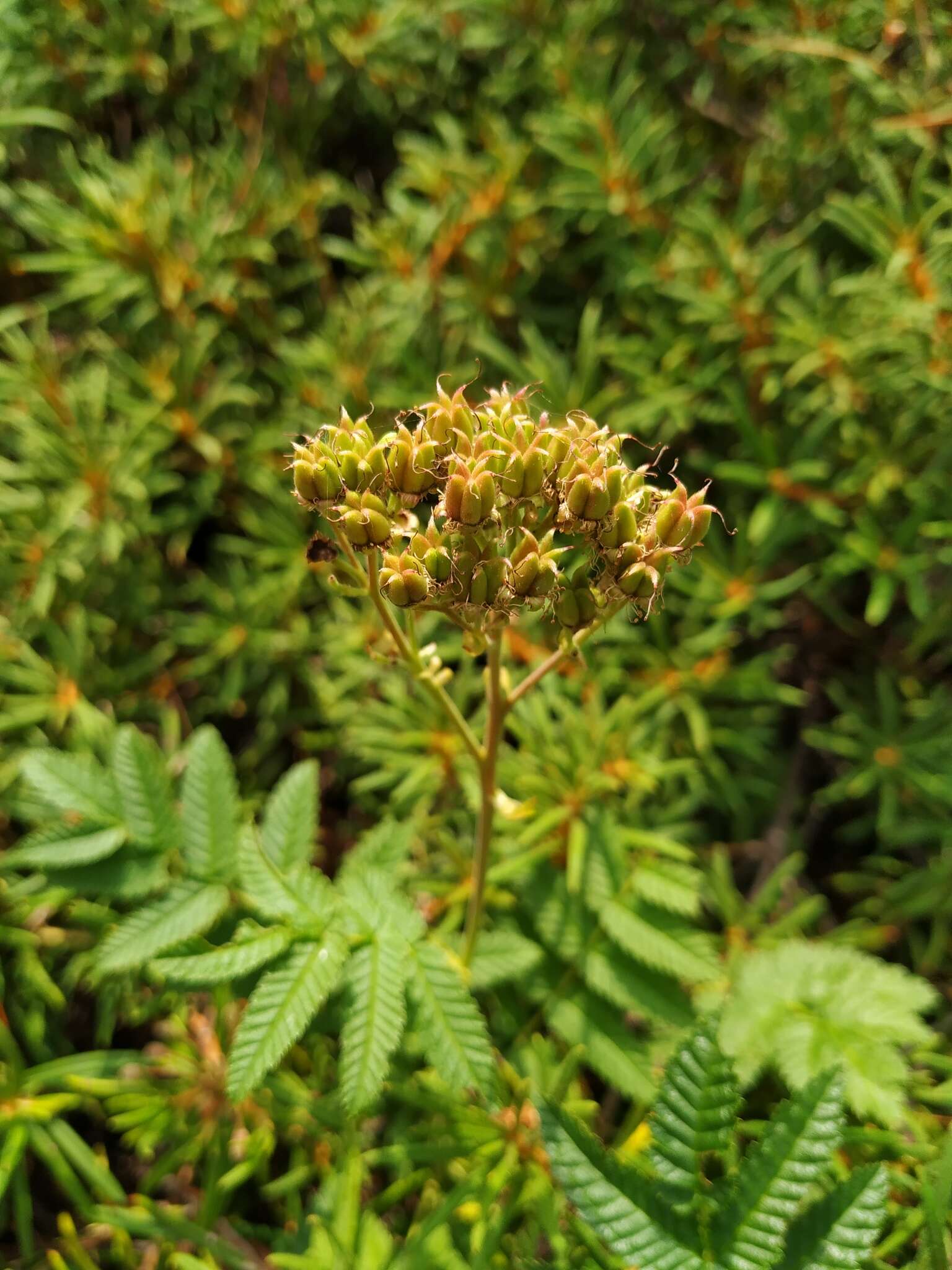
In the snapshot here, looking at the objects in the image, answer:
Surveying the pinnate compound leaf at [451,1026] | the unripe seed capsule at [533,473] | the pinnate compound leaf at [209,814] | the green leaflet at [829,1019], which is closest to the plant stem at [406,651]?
the unripe seed capsule at [533,473]

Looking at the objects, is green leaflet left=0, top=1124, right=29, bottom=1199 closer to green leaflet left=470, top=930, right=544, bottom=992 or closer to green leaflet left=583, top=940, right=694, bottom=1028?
green leaflet left=470, top=930, right=544, bottom=992

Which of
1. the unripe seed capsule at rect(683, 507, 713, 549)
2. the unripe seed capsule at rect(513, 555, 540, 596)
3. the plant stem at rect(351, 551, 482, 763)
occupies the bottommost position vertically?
the plant stem at rect(351, 551, 482, 763)

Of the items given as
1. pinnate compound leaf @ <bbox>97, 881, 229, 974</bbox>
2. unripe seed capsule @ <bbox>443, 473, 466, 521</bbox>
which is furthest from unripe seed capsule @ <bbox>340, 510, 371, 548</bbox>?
pinnate compound leaf @ <bbox>97, 881, 229, 974</bbox>

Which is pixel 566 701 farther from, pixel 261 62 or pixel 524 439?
pixel 261 62

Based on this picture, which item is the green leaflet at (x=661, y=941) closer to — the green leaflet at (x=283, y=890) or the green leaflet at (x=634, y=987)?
the green leaflet at (x=634, y=987)

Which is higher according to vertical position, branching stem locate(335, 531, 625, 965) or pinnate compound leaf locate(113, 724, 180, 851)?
branching stem locate(335, 531, 625, 965)

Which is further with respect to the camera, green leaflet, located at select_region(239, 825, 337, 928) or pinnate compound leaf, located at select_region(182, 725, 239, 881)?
pinnate compound leaf, located at select_region(182, 725, 239, 881)

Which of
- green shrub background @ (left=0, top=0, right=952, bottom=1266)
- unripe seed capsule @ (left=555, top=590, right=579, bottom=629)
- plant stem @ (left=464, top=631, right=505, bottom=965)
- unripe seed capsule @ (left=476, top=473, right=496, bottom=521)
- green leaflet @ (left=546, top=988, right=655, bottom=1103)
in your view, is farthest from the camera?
green shrub background @ (left=0, top=0, right=952, bottom=1266)
